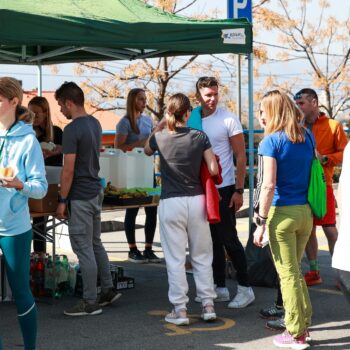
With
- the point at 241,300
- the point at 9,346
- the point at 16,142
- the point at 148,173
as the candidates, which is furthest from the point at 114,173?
the point at 16,142

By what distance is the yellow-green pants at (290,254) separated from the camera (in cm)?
561

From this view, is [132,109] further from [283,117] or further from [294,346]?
[294,346]

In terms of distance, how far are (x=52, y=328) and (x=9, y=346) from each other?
573mm

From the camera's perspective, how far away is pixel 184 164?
627cm

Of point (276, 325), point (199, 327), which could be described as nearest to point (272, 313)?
point (276, 325)

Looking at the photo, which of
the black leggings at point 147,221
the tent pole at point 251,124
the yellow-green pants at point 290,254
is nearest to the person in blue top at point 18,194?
the yellow-green pants at point 290,254

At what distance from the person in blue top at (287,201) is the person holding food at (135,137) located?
11.8 ft

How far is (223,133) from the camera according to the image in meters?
6.96

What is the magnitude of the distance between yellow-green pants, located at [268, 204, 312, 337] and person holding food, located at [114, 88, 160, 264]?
367cm

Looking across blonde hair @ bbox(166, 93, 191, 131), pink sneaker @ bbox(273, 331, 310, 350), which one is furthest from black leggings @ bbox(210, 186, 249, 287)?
pink sneaker @ bbox(273, 331, 310, 350)

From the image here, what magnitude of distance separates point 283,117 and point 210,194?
1.00m

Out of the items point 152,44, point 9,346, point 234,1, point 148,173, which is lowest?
point 9,346

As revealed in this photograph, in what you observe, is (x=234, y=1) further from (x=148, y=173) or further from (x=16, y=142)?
(x=16, y=142)

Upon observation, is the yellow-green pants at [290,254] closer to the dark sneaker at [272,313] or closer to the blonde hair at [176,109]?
the dark sneaker at [272,313]
